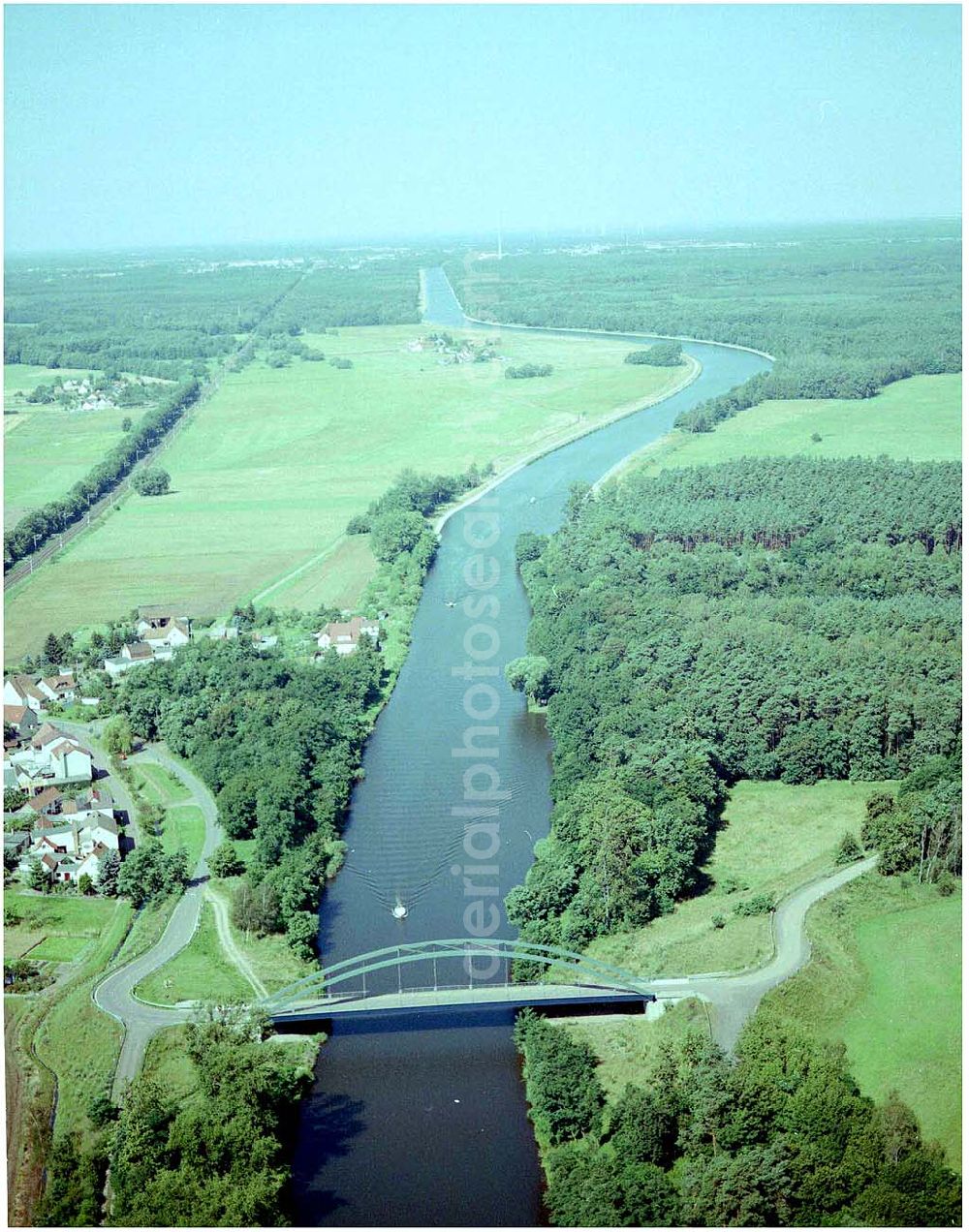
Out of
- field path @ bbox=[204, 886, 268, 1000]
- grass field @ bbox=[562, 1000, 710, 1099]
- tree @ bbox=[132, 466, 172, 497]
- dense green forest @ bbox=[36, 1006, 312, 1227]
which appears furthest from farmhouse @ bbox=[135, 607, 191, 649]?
grass field @ bbox=[562, 1000, 710, 1099]

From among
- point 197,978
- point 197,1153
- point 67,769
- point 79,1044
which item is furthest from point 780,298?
point 197,1153

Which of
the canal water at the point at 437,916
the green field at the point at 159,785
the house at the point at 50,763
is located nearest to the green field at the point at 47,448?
the canal water at the point at 437,916

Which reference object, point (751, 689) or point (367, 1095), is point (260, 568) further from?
point (367, 1095)

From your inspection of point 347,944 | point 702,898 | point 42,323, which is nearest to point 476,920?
point 347,944

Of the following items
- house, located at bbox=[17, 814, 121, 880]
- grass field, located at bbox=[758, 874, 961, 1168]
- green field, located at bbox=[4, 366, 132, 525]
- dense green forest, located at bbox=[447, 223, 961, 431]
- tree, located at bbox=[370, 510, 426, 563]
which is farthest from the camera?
dense green forest, located at bbox=[447, 223, 961, 431]

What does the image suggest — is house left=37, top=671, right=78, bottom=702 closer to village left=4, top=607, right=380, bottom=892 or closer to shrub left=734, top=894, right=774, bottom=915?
village left=4, top=607, right=380, bottom=892

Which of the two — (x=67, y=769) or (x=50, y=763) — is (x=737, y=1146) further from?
(x=50, y=763)

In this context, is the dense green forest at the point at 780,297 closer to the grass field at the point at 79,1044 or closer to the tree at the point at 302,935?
the tree at the point at 302,935

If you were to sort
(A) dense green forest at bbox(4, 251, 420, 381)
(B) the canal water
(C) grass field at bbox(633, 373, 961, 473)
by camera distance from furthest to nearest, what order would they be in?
(A) dense green forest at bbox(4, 251, 420, 381), (C) grass field at bbox(633, 373, 961, 473), (B) the canal water
